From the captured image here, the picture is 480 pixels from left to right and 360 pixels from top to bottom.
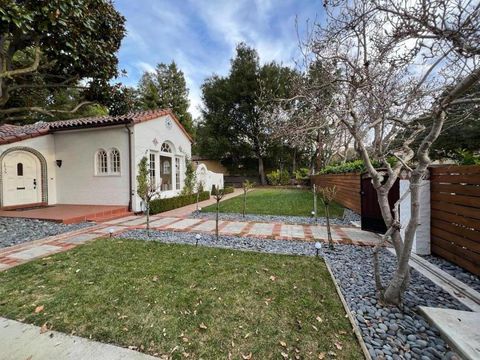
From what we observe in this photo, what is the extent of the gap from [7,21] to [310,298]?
738 cm

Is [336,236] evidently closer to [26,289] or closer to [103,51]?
[26,289]

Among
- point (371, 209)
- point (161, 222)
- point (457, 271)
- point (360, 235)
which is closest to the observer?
point (457, 271)

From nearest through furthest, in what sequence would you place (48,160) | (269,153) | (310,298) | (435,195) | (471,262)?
1. (310,298)
2. (471,262)
3. (435,195)
4. (48,160)
5. (269,153)

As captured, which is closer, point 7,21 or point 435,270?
point 435,270

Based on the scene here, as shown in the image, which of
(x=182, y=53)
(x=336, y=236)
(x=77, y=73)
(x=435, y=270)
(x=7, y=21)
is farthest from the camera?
(x=182, y=53)

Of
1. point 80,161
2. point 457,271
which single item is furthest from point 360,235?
point 80,161

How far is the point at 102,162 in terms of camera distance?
31.7 feet

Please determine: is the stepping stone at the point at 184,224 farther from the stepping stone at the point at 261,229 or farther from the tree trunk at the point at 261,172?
the tree trunk at the point at 261,172

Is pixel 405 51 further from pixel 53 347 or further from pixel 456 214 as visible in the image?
pixel 53 347

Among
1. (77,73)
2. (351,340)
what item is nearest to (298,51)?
(351,340)

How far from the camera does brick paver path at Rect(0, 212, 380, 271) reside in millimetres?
4508

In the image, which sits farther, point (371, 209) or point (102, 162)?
point (102, 162)

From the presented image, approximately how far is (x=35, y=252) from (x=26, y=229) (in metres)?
2.37

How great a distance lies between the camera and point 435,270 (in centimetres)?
353
